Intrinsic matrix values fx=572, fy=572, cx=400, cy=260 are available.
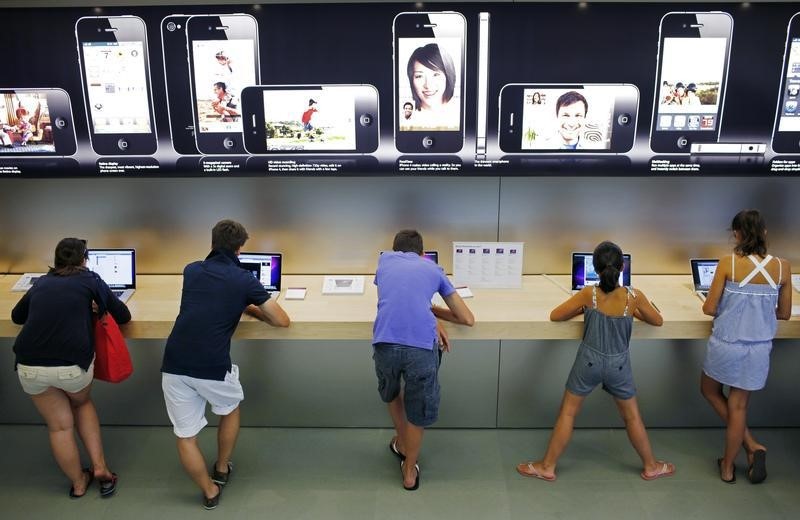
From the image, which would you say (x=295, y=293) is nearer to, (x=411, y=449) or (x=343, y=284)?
(x=343, y=284)

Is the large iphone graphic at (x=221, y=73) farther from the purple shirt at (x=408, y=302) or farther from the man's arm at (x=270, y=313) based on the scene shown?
the purple shirt at (x=408, y=302)

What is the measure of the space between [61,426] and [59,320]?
23.6 inches

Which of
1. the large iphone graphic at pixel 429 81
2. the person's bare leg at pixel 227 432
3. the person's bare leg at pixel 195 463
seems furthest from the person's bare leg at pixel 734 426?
the person's bare leg at pixel 195 463

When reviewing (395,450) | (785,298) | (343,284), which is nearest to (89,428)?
(343,284)

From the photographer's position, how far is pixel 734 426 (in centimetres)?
285

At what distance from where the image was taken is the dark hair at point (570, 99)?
116 inches

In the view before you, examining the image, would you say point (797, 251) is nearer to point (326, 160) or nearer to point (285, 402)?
point (326, 160)

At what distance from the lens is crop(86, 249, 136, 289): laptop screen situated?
10.4 ft

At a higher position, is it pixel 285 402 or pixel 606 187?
pixel 606 187

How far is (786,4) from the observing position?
286cm

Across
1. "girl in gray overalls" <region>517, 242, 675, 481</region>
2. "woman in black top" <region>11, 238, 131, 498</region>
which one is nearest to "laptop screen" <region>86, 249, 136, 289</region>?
"woman in black top" <region>11, 238, 131, 498</region>

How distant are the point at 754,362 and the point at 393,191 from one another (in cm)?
199

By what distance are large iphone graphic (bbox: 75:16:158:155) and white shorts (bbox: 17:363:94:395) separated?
1.18 metres

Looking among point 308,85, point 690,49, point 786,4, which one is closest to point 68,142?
point 308,85
